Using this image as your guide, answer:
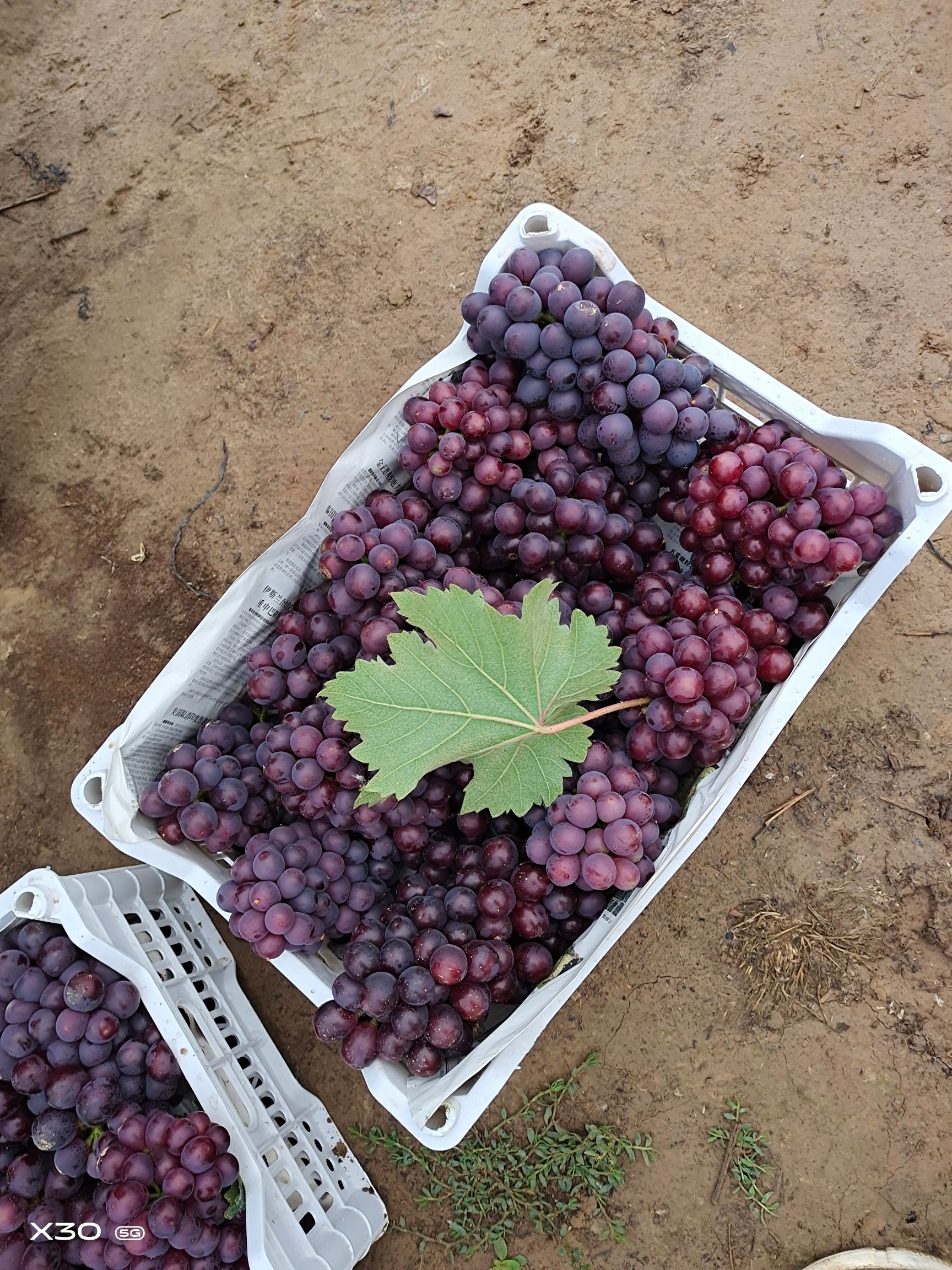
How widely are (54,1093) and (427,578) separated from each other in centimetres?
116

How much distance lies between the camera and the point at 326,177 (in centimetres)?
243

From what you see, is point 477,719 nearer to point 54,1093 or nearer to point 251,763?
point 251,763

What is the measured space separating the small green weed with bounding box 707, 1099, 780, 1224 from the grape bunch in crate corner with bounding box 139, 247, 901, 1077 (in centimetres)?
96

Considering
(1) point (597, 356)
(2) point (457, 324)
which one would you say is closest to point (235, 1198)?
(1) point (597, 356)

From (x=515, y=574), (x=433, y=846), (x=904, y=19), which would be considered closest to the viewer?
(x=433, y=846)

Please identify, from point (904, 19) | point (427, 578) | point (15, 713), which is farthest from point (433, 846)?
point (904, 19)

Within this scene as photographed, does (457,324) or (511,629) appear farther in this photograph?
(457,324)

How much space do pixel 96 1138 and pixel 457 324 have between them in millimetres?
2141

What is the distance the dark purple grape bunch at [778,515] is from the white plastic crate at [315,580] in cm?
5

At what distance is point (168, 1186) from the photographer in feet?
4.44

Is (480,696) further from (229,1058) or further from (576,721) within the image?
(229,1058)

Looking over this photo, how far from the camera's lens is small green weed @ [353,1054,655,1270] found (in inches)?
74.0

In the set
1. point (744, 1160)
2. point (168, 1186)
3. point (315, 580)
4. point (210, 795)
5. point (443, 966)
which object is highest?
point (315, 580)

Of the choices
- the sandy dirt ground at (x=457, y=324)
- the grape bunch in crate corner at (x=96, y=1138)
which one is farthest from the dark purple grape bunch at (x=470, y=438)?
the grape bunch in crate corner at (x=96, y=1138)
